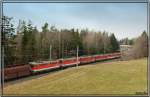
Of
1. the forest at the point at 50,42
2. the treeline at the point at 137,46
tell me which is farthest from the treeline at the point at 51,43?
the treeline at the point at 137,46

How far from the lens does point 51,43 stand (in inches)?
253

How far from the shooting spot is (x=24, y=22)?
6406 millimetres

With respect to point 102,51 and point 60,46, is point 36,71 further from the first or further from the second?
point 102,51

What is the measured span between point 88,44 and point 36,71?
0.77 m

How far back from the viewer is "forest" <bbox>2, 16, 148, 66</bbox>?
6.39m

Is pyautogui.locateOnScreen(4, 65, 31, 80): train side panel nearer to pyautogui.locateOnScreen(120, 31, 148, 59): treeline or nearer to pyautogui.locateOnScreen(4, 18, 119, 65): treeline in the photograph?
pyautogui.locateOnScreen(4, 18, 119, 65): treeline

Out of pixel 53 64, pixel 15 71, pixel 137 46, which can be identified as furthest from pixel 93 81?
pixel 15 71

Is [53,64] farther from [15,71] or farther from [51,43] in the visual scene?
[15,71]

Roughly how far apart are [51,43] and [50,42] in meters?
0.02

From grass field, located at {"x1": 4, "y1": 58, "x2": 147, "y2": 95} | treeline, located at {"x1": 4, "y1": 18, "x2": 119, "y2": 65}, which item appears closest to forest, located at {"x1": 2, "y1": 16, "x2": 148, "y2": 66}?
treeline, located at {"x1": 4, "y1": 18, "x2": 119, "y2": 65}

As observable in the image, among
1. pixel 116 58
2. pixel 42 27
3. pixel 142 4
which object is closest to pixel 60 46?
pixel 42 27

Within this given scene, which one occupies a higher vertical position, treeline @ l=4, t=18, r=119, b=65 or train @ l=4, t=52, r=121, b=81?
treeline @ l=4, t=18, r=119, b=65

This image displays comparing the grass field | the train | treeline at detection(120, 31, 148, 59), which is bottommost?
the grass field

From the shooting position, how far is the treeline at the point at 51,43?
21.0 feet
